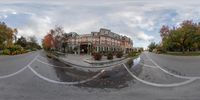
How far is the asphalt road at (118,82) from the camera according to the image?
2.41 metres

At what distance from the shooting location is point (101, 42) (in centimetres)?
240

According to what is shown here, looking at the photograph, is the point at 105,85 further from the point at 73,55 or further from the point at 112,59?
the point at 73,55

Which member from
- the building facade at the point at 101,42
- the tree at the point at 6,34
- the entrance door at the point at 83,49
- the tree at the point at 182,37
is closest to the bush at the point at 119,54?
the building facade at the point at 101,42

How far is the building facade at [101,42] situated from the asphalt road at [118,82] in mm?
257

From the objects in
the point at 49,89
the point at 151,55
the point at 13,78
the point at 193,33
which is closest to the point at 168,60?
the point at 151,55

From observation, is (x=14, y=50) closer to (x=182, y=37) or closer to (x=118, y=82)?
(x=118, y=82)

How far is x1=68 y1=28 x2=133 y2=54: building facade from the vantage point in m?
2.42

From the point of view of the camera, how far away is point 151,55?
9.64 feet

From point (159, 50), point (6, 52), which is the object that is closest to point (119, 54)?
point (159, 50)

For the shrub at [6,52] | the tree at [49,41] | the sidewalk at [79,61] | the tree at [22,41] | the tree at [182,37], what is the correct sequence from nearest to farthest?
the sidewalk at [79,61], the tree at [182,37], the tree at [49,41], the shrub at [6,52], the tree at [22,41]

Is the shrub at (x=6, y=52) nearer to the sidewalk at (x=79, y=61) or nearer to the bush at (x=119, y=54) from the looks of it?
the sidewalk at (x=79, y=61)

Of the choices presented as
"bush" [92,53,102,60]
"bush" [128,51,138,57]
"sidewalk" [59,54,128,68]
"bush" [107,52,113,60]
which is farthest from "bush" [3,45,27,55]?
"bush" [128,51,138,57]

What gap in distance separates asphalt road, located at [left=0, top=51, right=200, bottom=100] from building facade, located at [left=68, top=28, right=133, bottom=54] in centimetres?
26

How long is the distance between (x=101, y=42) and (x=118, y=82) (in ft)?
1.82
